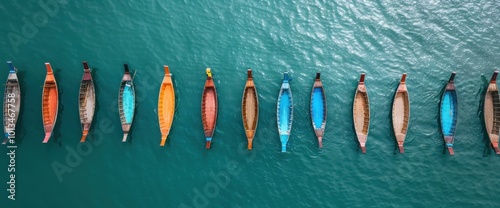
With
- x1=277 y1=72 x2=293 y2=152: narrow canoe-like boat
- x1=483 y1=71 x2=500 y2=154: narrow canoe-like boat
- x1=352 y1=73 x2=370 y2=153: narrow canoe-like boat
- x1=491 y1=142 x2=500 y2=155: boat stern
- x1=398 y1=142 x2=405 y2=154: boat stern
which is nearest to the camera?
x1=491 y1=142 x2=500 y2=155: boat stern

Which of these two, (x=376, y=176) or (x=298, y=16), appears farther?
(x=298, y=16)

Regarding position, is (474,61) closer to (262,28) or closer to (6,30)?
(262,28)

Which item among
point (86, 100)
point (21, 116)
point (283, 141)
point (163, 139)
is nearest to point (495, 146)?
point (283, 141)

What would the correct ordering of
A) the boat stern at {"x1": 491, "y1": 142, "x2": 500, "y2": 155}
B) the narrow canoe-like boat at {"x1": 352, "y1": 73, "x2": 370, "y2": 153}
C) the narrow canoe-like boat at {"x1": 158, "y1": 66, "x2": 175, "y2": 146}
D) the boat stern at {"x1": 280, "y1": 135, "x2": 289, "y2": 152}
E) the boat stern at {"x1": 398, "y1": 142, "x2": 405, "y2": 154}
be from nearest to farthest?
the boat stern at {"x1": 491, "y1": 142, "x2": 500, "y2": 155}, the boat stern at {"x1": 398, "y1": 142, "x2": 405, "y2": 154}, the boat stern at {"x1": 280, "y1": 135, "x2": 289, "y2": 152}, the narrow canoe-like boat at {"x1": 352, "y1": 73, "x2": 370, "y2": 153}, the narrow canoe-like boat at {"x1": 158, "y1": 66, "x2": 175, "y2": 146}

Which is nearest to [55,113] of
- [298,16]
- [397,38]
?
[298,16]

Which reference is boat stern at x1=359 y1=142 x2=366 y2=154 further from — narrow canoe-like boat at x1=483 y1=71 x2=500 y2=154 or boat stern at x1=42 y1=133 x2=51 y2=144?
boat stern at x1=42 y1=133 x2=51 y2=144

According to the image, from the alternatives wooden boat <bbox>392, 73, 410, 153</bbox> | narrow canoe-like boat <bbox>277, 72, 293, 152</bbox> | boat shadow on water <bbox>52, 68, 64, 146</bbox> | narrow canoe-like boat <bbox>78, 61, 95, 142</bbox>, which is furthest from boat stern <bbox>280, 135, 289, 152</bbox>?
boat shadow on water <bbox>52, 68, 64, 146</bbox>
